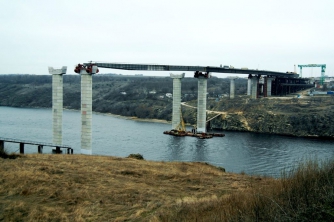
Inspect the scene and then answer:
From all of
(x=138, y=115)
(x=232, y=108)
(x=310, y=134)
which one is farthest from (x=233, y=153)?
(x=138, y=115)

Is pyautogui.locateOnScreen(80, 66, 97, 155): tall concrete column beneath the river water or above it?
above

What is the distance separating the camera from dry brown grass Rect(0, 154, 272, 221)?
514 inches

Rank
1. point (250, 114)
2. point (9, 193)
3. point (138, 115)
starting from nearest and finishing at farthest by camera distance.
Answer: point (9, 193) → point (250, 114) → point (138, 115)

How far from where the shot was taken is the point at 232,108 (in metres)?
89.5

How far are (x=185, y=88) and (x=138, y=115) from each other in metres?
48.4

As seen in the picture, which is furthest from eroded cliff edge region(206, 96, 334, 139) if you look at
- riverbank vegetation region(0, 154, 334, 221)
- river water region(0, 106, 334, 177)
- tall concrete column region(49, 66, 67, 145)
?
riverbank vegetation region(0, 154, 334, 221)

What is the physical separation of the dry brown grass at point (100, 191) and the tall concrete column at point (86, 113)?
21.9m

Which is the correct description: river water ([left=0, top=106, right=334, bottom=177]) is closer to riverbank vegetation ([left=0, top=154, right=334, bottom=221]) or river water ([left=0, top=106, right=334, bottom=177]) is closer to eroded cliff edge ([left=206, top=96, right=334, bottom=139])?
eroded cliff edge ([left=206, top=96, right=334, bottom=139])

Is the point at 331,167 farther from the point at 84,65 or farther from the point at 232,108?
the point at 232,108

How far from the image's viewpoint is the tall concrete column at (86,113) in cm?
4466

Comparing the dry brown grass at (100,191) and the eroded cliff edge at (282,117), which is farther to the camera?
the eroded cliff edge at (282,117)

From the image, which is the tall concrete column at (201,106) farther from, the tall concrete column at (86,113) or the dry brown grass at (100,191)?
the dry brown grass at (100,191)

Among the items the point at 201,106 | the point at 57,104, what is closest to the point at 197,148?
the point at 201,106

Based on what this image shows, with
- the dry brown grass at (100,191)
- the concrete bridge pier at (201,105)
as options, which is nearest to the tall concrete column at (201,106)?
the concrete bridge pier at (201,105)
